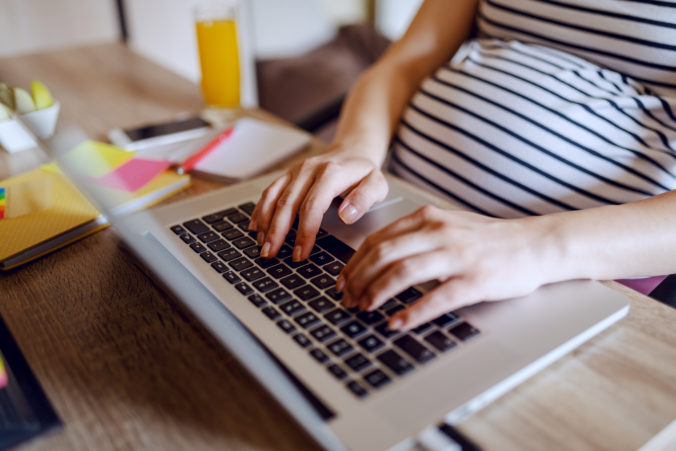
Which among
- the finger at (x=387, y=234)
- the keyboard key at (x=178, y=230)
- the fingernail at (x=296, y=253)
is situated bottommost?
the keyboard key at (x=178, y=230)

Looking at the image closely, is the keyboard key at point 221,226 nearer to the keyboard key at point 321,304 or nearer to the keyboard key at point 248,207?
the keyboard key at point 248,207

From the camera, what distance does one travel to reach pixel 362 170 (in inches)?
23.5

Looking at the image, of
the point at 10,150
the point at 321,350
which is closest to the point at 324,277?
the point at 321,350

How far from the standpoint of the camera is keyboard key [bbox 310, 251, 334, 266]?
20.0 inches

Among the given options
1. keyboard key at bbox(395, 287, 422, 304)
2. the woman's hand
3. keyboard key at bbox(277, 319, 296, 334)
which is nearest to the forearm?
the woman's hand

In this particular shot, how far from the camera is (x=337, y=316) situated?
1.40 feet

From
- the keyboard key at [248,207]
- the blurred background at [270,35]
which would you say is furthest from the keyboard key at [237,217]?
the blurred background at [270,35]

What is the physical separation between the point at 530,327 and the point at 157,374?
291 mm

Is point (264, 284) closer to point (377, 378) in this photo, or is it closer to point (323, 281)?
point (323, 281)

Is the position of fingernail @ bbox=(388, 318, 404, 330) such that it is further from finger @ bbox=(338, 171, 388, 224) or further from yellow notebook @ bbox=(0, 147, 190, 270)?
yellow notebook @ bbox=(0, 147, 190, 270)

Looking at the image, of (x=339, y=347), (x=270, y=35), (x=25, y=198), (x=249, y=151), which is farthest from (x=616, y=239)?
(x=270, y=35)

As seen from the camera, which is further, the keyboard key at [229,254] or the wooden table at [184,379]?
the keyboard key at [229,254]

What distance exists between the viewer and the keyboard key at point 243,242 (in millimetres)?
542

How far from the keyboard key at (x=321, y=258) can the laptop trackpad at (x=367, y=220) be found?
32mm
